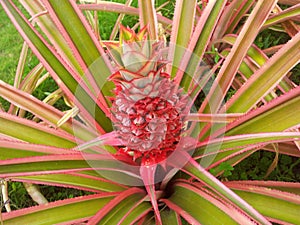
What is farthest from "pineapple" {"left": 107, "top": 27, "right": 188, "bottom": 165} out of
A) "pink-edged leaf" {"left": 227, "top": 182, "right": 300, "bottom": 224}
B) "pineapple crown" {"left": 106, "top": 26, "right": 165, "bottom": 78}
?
"pink-edged leaf" {"left": 227, "top": 182, "right": 300, "bottom": 224}

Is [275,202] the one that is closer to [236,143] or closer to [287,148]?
[236,143]

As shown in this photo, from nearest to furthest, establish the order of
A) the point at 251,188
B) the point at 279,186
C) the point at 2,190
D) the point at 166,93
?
the point at 166,93
the point at 251,188
the point at 279,186
the point at 2,190

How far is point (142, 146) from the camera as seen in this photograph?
3.38 ft

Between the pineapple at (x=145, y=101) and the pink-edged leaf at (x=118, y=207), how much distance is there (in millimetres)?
116

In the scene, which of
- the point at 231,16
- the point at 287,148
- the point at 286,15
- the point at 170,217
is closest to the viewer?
the point at 170,217

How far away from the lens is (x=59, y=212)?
42.4 inches

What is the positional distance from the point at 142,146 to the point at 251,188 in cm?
33

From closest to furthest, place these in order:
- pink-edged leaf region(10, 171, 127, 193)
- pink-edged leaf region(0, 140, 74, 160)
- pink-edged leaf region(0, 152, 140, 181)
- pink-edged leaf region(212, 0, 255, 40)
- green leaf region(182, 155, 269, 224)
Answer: green leaf region(182, 155, 269, 224) < pink-edged leaf region(0, 152, 140, 181) < pink-edged leaf region(0, 140, 74, 160) < pink-edged leaf region(10, 171, 127, 193) < pink-edged leaf region(212, 0, 255, 40)

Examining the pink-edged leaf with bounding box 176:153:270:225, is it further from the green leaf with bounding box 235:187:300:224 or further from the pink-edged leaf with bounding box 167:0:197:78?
the pink-edged leaf with bounding box 167:0:197:78

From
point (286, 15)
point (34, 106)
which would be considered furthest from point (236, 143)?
point (286, 15)

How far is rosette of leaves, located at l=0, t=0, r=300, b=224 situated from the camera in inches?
36.6

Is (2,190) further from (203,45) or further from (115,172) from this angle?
(203,45)

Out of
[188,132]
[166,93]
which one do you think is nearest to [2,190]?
[188,132]

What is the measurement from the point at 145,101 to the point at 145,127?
0.07 m
